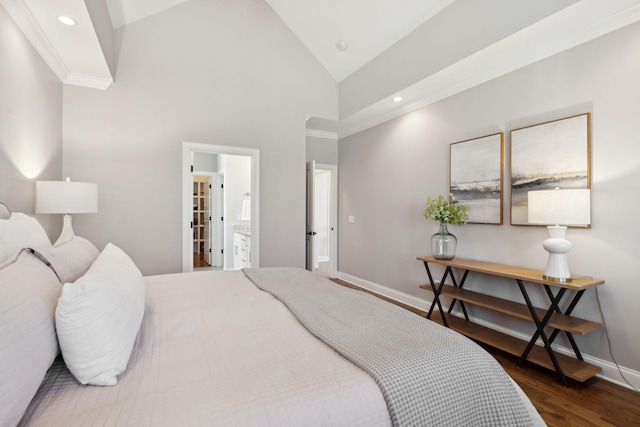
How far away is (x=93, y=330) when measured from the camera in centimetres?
95

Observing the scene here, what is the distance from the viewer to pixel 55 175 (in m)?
3.05

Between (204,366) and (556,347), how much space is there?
287 cm

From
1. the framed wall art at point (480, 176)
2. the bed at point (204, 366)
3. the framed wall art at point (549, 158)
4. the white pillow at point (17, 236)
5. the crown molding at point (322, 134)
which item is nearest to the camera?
the bed at point (204, 366)

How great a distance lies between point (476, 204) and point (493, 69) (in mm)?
1311

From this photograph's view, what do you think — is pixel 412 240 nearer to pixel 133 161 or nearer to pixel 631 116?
pixel 631 116

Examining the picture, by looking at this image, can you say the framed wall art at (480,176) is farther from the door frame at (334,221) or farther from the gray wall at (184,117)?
the door frame at (334,221)

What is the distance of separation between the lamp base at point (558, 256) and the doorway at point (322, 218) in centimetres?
296

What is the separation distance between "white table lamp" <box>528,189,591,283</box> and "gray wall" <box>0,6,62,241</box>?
12.1 ft

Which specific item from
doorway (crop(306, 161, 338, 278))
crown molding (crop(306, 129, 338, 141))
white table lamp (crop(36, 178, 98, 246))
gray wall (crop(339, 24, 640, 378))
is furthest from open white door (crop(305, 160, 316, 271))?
white table lamp (crop(36, 178, 98, 246))

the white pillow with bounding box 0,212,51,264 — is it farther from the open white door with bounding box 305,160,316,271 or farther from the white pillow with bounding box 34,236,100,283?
the open white door with bounding box 305,160,316,271

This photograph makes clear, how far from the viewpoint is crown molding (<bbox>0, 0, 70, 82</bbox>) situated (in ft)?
6.66

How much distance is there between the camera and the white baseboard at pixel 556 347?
2.19 meters

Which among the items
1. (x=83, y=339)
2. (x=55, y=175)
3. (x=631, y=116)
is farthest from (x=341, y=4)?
(x=83, y=339)

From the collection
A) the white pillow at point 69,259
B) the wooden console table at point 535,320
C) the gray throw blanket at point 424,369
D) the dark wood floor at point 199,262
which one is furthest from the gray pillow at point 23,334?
the dark wood floor at point 199,262
